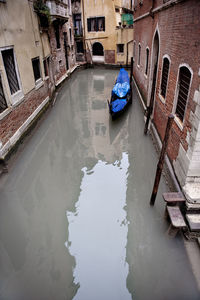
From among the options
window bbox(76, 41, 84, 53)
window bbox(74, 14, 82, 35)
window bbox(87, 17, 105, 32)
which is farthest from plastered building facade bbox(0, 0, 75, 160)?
window bbox(74, 14, 82, 35)

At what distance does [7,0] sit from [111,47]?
14050 mm

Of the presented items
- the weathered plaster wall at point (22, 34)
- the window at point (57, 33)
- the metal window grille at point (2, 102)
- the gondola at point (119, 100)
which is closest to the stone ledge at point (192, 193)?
the metal window grille at point (2, 102)

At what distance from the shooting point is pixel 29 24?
285 inches

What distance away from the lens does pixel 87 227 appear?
12.7ft

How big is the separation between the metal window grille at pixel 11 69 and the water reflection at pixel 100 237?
139 inches

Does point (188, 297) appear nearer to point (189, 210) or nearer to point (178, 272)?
point (178, 272)

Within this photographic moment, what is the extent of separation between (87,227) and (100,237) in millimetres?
344

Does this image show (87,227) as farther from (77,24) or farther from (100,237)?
(77,24)

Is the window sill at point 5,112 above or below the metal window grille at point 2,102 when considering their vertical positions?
below

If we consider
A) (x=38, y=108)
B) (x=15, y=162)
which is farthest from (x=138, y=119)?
(x=15, y=162)

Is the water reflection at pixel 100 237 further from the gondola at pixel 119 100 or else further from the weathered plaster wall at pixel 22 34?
the weathered plaster wall at pixel 22 34

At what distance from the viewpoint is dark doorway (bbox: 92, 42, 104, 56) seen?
1882 cm

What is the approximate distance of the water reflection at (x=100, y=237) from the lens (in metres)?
2.99

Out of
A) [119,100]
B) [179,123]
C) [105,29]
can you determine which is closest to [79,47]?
[105,29]
